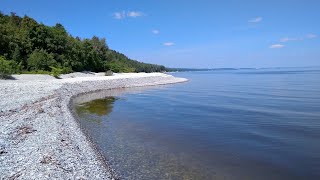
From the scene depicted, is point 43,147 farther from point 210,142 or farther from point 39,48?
point 39,48

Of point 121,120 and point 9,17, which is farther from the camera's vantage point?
point 9,17

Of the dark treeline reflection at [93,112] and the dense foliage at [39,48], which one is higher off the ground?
the dense foliage at [39,48]

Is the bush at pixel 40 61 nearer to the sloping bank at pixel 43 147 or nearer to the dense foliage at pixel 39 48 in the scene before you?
the dense foliage at pixel 39 48

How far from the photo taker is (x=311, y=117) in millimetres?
22688

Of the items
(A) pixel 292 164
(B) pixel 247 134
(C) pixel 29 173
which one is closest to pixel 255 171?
(A) pixel 292 164

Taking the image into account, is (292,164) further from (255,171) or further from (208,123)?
(208,123)

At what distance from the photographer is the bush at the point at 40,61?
61656mm

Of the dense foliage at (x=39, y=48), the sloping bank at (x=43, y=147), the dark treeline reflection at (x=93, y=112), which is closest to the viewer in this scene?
the sloping bank at (x=43, y=147)

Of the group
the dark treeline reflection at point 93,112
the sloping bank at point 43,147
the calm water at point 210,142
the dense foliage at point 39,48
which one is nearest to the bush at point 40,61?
the dense foliage at point 39,48

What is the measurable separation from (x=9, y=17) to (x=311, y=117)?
75725 millimetres

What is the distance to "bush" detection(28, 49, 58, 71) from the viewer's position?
61656 millimetres

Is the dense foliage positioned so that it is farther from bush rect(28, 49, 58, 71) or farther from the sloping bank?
the sloping bank

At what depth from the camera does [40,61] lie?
6219cm

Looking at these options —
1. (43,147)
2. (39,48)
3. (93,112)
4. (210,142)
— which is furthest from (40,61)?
(43,147)
